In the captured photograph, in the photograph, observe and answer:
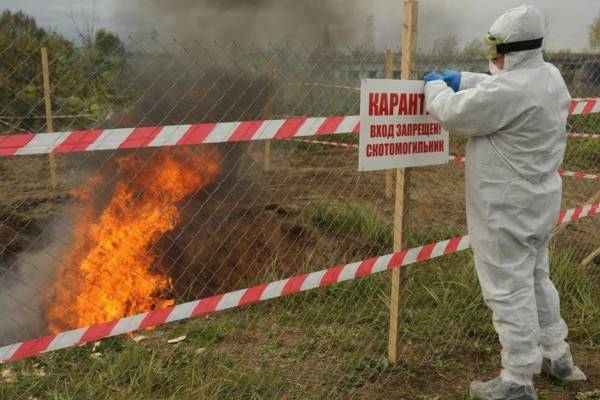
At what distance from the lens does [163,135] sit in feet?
7.40

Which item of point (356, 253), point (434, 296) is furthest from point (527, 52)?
point (356, 253)

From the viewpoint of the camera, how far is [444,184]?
9.51m

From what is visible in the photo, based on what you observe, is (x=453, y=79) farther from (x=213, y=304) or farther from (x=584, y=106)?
(x=213, y=304)

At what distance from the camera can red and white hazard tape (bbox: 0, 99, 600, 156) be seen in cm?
195

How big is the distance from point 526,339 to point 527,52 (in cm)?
164

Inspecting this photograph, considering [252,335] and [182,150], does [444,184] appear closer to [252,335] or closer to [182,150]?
[182,150]

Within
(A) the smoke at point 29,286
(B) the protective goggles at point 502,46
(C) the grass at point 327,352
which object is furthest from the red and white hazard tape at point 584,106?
(A) the smoke at point 29,286

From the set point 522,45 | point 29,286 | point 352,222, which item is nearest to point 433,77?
point 522,45

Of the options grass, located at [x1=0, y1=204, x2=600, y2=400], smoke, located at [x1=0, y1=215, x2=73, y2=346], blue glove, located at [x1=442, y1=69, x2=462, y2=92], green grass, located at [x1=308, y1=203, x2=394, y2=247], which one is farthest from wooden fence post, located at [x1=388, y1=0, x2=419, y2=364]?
smoke, located at [x1=0, y1=215, x2=73, y2=346]

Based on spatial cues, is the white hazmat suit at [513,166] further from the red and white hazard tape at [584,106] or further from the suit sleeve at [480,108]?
the red and white hazard tape at [584,106]

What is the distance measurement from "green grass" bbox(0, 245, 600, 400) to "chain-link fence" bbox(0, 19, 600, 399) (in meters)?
0.01

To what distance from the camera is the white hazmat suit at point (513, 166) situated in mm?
2820

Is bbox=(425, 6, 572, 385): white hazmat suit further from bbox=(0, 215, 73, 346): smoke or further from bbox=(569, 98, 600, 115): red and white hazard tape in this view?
bbox=(0, 215, 73, 346): smoke

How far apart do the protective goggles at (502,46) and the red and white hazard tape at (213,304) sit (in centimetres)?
129
